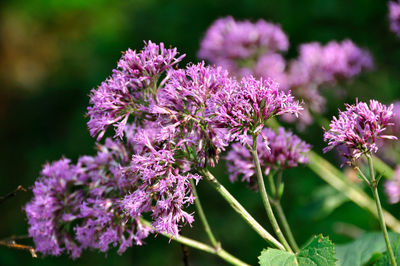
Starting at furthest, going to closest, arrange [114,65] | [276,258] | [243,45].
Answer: [114,65] < [243,45] < [276,258]

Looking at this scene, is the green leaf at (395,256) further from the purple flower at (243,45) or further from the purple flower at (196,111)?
the purple flower at (243,45)

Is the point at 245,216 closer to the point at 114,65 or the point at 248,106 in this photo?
the point at 248,106

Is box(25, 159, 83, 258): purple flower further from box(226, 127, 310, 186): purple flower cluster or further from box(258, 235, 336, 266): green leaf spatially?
box(258, 235, 336, 266): green leaf

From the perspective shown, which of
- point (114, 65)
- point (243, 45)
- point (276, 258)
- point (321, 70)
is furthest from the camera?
point (114, 65)

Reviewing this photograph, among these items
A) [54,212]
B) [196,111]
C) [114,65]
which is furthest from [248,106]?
[114,65]

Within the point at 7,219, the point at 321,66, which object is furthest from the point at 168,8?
the point at 7,219

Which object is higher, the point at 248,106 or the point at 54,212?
the point at 54,212

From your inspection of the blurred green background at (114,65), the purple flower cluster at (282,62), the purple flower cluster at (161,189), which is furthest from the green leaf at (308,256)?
the purple flower cluster at (282,62)

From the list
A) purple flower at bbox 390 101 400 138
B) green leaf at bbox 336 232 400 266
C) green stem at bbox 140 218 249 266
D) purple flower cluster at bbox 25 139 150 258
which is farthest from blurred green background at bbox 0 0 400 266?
green stem at bbox 140 218 249 266
